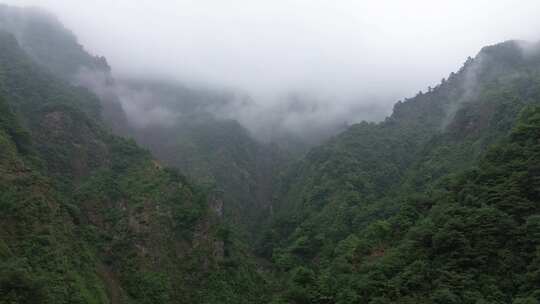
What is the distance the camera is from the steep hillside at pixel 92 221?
45.4m

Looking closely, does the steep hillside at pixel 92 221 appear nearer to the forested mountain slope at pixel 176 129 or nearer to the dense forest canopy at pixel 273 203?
the dense forest canopy at pixel 273 203

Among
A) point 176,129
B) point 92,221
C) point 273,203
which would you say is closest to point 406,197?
point 92,221

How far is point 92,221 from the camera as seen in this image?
6141 centimetres

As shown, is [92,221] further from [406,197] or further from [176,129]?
[176,129]

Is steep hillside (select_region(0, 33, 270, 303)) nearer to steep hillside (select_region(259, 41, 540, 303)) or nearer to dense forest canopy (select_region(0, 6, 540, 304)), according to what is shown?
dense forest canopy (select_region(0, 6, 540, 304))

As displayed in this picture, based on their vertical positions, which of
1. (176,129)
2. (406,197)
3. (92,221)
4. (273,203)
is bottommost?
(406,197)

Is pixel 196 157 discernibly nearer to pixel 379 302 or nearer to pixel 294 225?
pixel 294 225

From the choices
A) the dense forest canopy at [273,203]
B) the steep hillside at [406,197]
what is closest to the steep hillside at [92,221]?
the dense forest canopy at [273,203]

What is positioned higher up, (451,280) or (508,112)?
(508,112)

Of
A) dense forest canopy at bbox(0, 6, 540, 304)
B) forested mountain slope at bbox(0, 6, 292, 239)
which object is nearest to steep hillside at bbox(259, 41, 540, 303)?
dense forest canopy at bbox(0, 6, 540, 304)

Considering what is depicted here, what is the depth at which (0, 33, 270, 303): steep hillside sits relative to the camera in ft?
149

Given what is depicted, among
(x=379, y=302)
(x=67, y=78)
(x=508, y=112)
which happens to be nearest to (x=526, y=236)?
(x=379, y=302)

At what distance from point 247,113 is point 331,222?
86.5m

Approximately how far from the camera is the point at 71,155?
2719 inches
